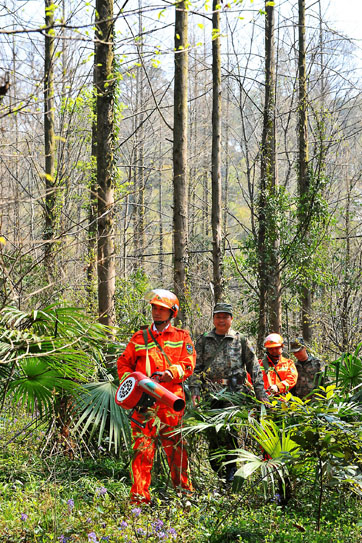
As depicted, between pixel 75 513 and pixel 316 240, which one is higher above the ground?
pixel 316 240

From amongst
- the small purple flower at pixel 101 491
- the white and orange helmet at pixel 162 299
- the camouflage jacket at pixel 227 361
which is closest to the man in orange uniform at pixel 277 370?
the camouflage jacket at pixel 227 361

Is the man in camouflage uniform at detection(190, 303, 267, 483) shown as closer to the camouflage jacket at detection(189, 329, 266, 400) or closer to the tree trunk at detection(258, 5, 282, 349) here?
the camouflage jacket at detection(189, 329, 266, 400)

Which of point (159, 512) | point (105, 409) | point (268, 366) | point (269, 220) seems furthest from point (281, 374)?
point (269, 220)

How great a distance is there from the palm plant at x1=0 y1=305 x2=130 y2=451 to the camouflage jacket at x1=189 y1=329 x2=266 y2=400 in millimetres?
959

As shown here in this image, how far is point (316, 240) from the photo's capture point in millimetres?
13367

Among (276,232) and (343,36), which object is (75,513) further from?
(343,36)

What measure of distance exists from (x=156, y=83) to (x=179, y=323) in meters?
23.7

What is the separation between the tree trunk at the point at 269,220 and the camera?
11.8m

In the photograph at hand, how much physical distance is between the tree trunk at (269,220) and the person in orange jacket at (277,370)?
16.0ft

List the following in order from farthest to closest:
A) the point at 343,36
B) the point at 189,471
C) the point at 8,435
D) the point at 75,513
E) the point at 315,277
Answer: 1. the point at 343,36
2. the point at 315,277
3. the point at 8,435
4. the point at 189,471
5. the point at 75,513

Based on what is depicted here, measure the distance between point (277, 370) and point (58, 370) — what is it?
3045 millimetres

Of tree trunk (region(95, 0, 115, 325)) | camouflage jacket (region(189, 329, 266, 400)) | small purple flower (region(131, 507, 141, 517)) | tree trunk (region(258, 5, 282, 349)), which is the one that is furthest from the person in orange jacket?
tree trunk (region(258, 5, 282, 349))

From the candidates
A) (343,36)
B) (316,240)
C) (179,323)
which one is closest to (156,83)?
(343,36)

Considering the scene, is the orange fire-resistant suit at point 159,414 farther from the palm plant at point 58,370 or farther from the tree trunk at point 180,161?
the tree trunk at point 180,161
